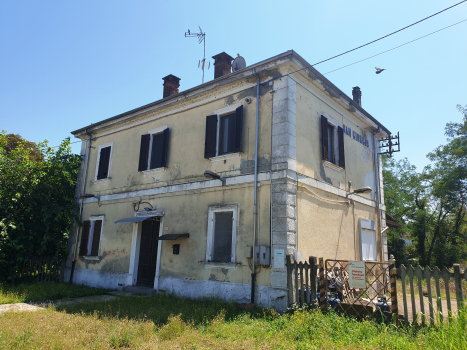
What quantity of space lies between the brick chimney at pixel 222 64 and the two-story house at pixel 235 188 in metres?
0.04

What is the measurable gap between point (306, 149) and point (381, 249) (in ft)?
17.9

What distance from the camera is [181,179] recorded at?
10.4 m

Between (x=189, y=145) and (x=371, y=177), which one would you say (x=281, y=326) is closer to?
(x=189, y=145)

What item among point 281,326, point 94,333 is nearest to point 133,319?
point 94,333

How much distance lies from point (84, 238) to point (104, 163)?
2.93 meters

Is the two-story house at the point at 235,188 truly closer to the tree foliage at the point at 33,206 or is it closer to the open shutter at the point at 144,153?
the open shutter at the point at 144,153

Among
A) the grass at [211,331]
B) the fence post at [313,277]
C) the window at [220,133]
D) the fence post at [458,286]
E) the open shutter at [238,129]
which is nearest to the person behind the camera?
the grass at [211,331]

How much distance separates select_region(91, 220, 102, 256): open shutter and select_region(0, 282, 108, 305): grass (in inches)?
62.9

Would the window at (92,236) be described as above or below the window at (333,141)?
below

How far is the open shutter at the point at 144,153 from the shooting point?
37.9ft

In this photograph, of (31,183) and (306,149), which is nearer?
(306,149)

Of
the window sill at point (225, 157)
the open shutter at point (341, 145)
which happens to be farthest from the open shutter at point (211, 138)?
the open shutter at point (341, 145)

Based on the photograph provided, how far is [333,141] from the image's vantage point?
35.0ft

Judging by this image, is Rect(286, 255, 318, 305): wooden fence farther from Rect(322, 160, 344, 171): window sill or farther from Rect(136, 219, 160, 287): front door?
Rect(136, 219, 160, 287): front door
